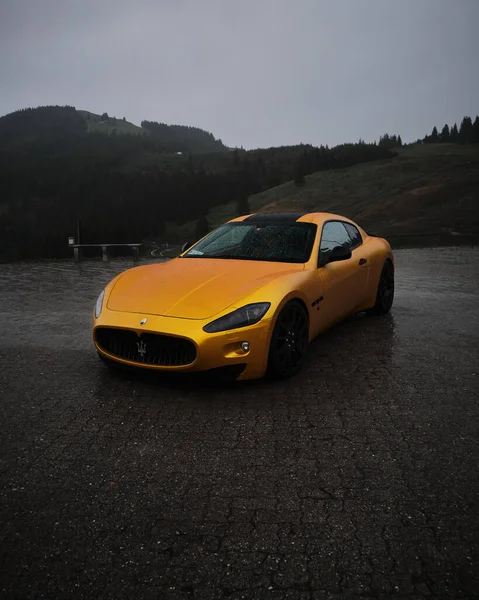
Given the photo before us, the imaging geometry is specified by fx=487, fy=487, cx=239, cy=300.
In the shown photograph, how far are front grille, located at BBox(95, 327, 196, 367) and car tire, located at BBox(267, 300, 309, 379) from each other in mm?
718

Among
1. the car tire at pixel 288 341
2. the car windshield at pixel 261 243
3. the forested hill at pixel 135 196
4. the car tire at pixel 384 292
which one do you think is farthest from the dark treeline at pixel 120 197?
the car tire at pixel 288 341

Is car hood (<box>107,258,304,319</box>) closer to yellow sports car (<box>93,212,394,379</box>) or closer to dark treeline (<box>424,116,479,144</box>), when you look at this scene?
yellow sports car (<box>93,212,394,379</box>)

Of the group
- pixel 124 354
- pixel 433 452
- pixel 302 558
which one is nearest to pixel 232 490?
pixel 302 558

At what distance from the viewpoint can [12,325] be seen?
6.47 m

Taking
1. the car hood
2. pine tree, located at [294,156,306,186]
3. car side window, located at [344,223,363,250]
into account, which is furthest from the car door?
pine tree, located at [294,156,306,186]

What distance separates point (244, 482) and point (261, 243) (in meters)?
3.11

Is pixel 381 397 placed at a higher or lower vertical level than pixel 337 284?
lower

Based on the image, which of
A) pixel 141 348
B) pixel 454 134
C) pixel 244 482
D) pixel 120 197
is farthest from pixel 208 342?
pixel 454 134

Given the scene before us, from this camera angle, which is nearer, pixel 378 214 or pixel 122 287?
pixel 122 287

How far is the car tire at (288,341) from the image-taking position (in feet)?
13.1

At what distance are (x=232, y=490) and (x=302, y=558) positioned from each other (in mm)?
597

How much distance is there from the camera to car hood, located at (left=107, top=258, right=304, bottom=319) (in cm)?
393

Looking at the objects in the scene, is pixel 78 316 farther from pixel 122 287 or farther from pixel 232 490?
pixel 232 490

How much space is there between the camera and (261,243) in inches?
207
